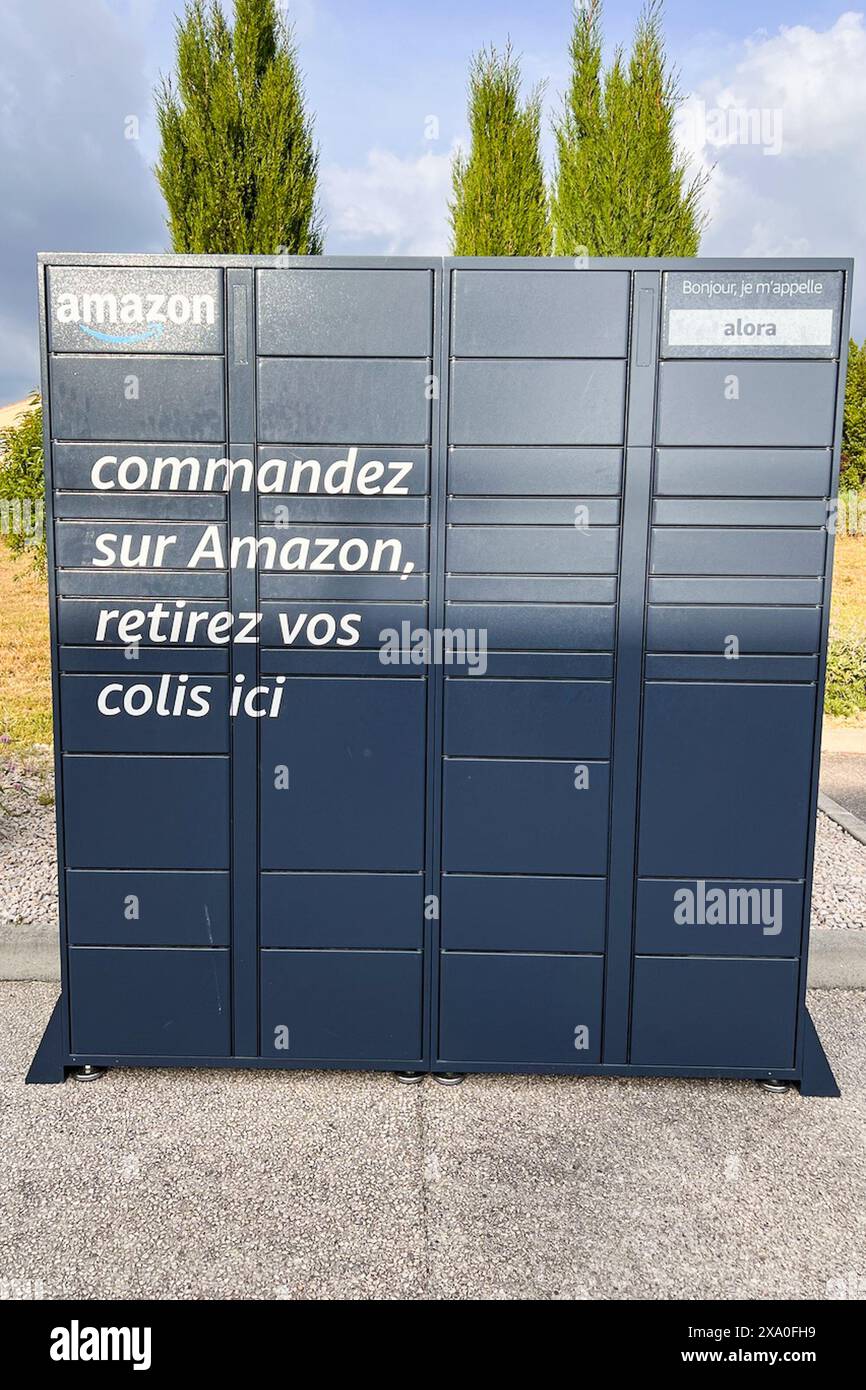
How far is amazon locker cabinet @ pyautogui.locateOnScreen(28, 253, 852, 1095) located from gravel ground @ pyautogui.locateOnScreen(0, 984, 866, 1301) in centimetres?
15

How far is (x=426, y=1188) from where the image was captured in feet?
8.80

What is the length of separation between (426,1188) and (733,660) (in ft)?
6.17

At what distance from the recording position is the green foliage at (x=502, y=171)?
7215mm

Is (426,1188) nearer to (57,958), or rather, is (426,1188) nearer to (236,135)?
(57,958)

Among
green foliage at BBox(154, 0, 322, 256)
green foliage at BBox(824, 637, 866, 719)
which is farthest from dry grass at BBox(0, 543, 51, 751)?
green foliage at BBox(824, 637, 866, 719)

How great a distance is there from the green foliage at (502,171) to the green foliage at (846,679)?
463 centimetres

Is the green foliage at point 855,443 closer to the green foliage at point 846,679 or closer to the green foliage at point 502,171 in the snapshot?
the green foliage at point 846,679

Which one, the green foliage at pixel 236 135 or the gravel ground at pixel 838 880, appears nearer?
the gravel ground at pixel 838 880

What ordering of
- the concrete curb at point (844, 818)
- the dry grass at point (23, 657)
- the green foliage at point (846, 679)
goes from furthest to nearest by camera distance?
the green foliage at point (846, 679) < the dry grass at point (23, 657) < the concrete curb at point (844, 818)

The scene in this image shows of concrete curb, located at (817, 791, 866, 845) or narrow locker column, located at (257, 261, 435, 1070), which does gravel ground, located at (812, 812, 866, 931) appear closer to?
concrete curb, located at (817, 791, 866, 845)

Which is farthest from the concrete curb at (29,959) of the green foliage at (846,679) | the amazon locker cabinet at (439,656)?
the green foliage at (846,679)

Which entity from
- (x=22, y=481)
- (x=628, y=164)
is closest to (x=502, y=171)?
(x=628, y=164)
